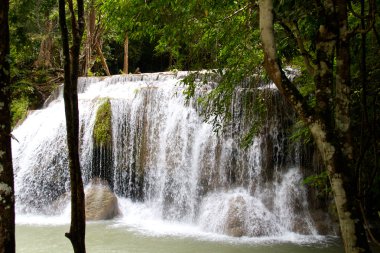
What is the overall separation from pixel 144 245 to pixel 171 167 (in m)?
3.62

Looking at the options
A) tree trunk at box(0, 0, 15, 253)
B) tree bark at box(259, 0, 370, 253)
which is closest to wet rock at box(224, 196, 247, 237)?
tree trunk at box(0, 0, 15, 253)

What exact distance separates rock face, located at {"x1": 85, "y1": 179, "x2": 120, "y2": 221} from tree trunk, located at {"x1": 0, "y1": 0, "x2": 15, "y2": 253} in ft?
22.9

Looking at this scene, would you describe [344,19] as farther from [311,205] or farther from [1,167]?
[311,205]

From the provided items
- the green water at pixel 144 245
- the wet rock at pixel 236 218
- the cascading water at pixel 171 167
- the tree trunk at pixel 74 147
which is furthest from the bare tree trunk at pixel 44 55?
the tree trunk at pixel 74 147

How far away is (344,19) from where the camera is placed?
10.6ft

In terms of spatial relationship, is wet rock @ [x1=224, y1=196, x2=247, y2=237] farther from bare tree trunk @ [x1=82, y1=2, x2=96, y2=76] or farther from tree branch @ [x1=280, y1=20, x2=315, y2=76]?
bare tree trunk @ [x1=82, y1=2, x2=96, y2=76]

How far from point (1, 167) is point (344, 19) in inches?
125

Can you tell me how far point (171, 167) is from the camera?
11547mm

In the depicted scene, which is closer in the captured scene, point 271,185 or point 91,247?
point 91,247

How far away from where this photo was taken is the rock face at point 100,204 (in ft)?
34.7

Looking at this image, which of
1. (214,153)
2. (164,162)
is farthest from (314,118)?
(164,162)

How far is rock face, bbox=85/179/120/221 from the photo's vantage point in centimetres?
1058

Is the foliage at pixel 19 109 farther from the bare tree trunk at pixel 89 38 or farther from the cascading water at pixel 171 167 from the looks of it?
the bare tree trunk at pixel 89 38

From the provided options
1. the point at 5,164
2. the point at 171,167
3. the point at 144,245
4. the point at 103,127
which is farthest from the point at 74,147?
the point at 103,127
